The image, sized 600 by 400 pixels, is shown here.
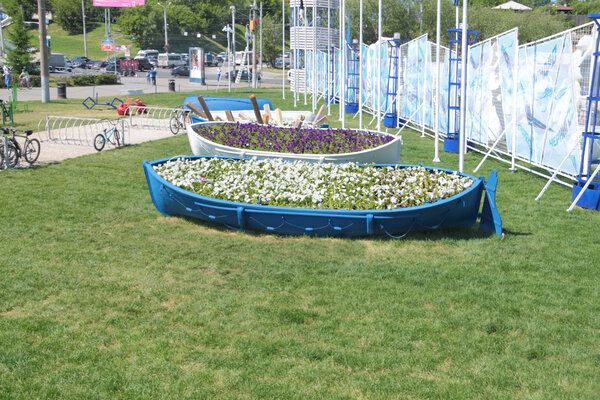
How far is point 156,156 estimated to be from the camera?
Answer: 16.3 meters

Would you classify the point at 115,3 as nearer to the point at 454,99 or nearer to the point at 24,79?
the point at 24,79

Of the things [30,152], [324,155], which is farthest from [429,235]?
[30,152]

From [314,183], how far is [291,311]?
12.0ft

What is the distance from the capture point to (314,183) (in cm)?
960

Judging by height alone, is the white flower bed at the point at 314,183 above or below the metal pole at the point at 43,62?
below

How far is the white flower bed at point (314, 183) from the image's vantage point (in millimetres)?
8945

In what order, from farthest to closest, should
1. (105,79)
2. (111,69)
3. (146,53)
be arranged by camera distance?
1. (146,53)
2. (111,69)
3. (105,79)

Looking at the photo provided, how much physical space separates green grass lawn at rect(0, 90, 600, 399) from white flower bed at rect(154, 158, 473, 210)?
22.4 inches

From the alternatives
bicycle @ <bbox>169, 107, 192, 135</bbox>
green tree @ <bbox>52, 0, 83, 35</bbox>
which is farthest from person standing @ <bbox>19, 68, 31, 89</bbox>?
green tree @ <bbox>52, 0, 83, 35</bbox>

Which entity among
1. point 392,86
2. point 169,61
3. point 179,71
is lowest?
point 392,86

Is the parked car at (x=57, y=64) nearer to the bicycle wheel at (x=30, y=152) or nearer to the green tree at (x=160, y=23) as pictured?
the green tree at (x=160, y=23)

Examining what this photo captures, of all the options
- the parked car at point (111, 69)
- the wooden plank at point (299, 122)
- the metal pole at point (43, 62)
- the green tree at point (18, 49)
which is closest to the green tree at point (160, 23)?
the parked car at point (111, 69)

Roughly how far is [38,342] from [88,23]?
11285 centimetres

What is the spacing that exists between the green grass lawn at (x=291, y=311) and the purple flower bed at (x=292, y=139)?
3740mm
